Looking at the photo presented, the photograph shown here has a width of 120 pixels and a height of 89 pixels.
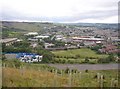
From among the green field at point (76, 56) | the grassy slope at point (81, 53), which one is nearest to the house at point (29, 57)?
the green field at point (76, 56)

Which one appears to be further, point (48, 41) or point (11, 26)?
point (11, 26)

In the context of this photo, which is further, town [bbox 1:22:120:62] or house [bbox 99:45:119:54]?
town [bbox 1:22:120:62]

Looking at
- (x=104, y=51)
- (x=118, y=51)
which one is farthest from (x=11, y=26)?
(x=118, y=51)

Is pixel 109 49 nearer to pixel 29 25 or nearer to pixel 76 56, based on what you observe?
pixel 76 56

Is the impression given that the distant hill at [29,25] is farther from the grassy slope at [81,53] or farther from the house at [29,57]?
the house at [29,57]

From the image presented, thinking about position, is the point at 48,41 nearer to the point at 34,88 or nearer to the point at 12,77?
the point at 12,77

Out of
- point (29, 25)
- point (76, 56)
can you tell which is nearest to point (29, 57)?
point (76, 56)

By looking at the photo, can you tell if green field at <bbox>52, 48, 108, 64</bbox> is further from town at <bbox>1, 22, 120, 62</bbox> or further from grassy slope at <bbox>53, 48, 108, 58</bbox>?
town at <bbox>1, 22, 120, 62</bbox>

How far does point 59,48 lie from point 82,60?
177 centimetres

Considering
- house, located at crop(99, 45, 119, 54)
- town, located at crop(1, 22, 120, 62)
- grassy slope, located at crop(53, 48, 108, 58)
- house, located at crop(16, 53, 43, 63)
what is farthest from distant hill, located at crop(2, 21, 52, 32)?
house, located at crop(16, 53, 43, 63)

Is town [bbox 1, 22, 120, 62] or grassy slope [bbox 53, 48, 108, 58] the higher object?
town [bbox 1, 22, 120, 62]

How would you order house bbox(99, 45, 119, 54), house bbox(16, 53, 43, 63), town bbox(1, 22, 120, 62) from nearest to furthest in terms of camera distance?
house bbox(16, 53, 43, 63) < house bbox(99, 45, 119, 54) < town bbox(1, 22, 120, 62)

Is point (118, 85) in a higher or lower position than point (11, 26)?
lower

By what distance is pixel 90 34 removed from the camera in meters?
14.0
